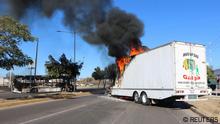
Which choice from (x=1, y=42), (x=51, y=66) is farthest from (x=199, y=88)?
(x=51, y=66)

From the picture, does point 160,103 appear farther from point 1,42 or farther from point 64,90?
point 64,90

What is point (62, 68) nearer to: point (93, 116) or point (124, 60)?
point (124, 60)

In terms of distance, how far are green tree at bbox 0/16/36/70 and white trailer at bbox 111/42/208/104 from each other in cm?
901

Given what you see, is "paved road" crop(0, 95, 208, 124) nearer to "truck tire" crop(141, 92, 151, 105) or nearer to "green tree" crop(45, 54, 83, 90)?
"truck tire" crop(141, 92, 151, 105)

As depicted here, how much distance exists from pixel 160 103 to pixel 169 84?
4.33 metres

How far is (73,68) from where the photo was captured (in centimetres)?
5416

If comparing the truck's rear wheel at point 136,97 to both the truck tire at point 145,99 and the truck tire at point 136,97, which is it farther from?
the truck tire at point 145,99

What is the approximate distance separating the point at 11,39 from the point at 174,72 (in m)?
12.4

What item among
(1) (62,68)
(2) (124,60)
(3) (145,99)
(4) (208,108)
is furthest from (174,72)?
(1) (62,68)

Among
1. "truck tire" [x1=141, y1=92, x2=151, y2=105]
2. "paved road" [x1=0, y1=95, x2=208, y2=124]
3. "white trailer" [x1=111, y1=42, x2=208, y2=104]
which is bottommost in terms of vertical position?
"paved road" [x1=0, y1=95, x2=208, y2=124]

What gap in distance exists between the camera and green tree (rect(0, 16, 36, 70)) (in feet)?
89.0

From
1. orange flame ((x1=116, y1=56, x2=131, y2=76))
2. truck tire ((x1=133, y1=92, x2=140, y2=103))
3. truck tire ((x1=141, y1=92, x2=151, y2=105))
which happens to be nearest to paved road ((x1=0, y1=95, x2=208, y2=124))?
truck tire ((x1=141, y1=92, x2=151, y2=105))

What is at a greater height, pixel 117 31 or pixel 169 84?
pixel 117 31

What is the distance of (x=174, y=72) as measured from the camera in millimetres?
20906
